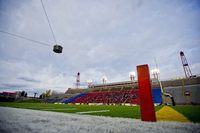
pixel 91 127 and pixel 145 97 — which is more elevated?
pixel 145 97

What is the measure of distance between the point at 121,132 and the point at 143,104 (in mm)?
1298

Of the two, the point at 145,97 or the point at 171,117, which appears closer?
the point at 145,97

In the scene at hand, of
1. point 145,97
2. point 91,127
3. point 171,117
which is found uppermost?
point 145,97

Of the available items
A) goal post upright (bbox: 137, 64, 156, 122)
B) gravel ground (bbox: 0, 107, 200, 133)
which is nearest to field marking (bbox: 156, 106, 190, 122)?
goal post upright (bbox: 137, 64, 156, 122)

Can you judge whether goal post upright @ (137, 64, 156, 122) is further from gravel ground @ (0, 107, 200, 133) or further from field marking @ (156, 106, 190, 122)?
field marking @ (156, 106, 190, 122)

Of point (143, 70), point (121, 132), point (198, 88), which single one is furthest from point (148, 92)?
point (198, 88)

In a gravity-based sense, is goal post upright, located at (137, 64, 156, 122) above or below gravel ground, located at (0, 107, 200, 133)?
above

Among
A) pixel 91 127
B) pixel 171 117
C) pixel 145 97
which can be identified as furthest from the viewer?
pixel 171 117

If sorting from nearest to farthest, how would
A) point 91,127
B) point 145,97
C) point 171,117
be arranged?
point 91,127 → point 145,97 → point 171,117

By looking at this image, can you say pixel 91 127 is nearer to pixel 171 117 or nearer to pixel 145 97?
pixel 145 97

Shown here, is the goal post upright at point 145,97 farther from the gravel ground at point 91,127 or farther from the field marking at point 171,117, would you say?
the field marking at point 171,117

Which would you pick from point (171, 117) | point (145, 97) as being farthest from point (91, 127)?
point (171, 117)

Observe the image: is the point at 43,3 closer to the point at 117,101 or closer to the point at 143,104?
the point at 143,104

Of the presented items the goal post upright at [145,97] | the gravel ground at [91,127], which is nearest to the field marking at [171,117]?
the goal post upright at [145,97]
